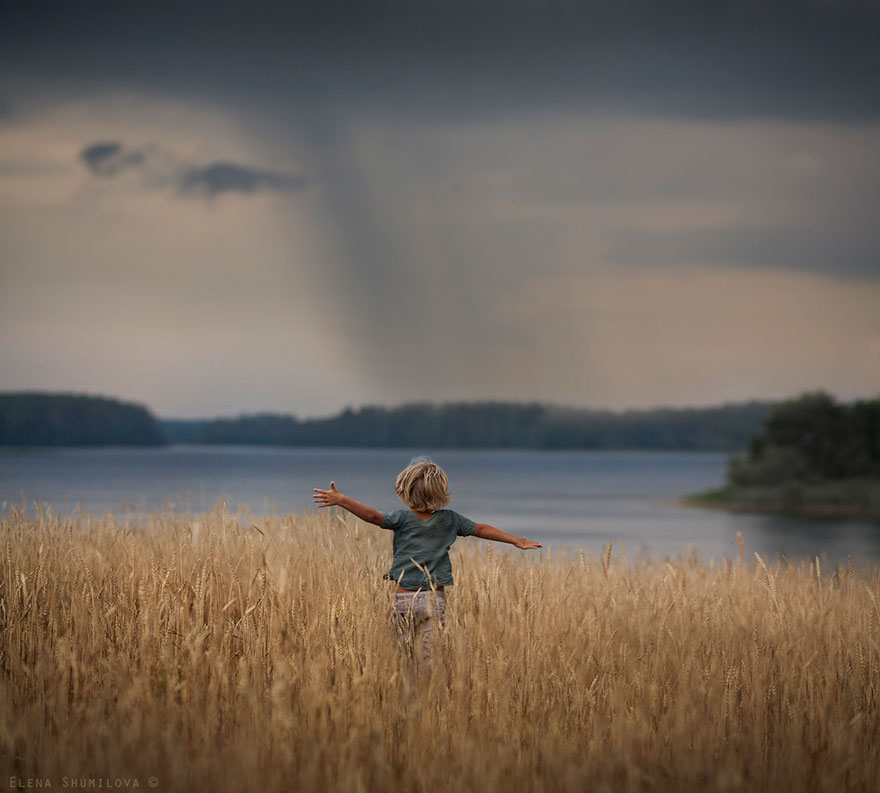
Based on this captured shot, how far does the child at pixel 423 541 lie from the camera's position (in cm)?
588

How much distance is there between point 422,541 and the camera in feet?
19.7

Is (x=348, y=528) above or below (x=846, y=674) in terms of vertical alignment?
above

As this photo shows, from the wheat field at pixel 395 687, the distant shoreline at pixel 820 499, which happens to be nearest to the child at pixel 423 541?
the wheat field at pixel 395 687

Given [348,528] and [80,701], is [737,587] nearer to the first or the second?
[348,528]

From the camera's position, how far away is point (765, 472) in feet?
196

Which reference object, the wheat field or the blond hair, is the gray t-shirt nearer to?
the blond hair

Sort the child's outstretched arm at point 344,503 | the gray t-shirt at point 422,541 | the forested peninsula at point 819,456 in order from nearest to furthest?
the child's outstretched arm at point 344,503 < the gray t-shirt at point 422,541 < the forested peninsula at point 819,456

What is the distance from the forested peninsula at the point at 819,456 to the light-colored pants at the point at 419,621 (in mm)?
55652

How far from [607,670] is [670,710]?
30.1 inches

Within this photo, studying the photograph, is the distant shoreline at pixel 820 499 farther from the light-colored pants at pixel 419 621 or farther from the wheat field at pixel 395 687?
the light-colored pants at pixel 419 621

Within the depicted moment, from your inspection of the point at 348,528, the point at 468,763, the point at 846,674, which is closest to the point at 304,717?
the point at 468,763

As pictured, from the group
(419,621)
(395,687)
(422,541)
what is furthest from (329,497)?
(395,687)

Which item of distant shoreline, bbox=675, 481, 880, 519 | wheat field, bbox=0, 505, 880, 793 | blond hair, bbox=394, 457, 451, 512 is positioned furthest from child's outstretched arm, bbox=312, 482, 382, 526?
distant shoreline, bbox=675, 481, 880, 519

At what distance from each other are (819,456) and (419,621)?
57.5 meters
